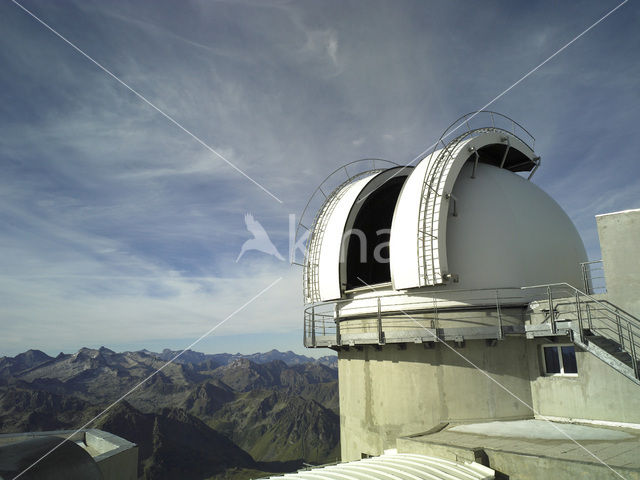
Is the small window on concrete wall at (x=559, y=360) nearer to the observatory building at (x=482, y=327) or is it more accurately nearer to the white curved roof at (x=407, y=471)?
the observatory building at (x=482, y=327)

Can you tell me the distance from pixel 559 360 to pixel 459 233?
4321 millimetres

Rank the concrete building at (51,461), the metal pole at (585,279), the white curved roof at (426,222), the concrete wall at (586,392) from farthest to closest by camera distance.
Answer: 1. the metal pole at (585,279)
2. the white curved roof at (426,222)
3. the concrete wall at (586,392)
4. the concrete building at (51,461)

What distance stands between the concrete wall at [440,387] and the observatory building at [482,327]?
3 centimetres

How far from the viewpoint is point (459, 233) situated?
12172 millimetres

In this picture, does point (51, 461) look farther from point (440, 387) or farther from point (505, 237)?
point (505, 237)

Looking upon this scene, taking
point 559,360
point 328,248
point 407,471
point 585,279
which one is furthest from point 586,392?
point 328,248

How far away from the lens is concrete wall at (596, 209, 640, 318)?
9656 mm

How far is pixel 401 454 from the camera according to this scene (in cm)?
966

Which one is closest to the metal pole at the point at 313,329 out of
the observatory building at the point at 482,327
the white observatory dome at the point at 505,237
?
the observatory building at the point at 482,327

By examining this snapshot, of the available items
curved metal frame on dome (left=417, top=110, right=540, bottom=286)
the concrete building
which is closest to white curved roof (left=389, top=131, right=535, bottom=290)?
curved metal frame on dome (left=417, top=110, right=540, bottom=286)

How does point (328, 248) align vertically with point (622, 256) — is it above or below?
above

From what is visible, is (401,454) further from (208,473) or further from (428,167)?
(208,473)

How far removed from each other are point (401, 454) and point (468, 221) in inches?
263

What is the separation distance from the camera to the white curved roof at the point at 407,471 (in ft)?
25.1
